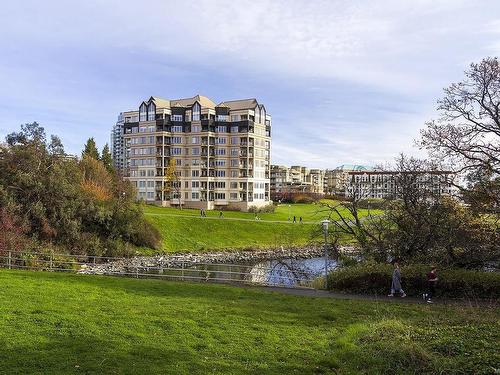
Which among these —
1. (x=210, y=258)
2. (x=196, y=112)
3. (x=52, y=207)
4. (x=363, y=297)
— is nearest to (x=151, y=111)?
(x=196, y=112)

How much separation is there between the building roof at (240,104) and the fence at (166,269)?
171 feet

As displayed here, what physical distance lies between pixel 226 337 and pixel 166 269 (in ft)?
54.5

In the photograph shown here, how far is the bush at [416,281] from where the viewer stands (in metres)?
18.7

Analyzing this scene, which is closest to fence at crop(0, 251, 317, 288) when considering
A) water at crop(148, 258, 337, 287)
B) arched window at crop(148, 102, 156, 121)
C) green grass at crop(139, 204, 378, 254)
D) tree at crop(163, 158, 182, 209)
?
water at crop(148, 258, 337, 287)

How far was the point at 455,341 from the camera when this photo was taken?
9.47 meters

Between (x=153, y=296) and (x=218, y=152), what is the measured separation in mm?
75529

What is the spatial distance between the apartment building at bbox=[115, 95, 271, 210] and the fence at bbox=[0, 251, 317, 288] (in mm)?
45261

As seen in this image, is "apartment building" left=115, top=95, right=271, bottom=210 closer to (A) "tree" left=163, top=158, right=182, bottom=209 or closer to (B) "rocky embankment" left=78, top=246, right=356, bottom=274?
(A) "tree" left=163, top=158, right=182, bottom=209

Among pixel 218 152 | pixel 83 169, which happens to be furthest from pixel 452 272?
pixel 218 152

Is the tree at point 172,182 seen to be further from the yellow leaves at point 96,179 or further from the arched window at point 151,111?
the yellow leaves at point 96,179

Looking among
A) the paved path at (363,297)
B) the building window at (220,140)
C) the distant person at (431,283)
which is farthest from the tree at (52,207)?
the building window at (220,140)

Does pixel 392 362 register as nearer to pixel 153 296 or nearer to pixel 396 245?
pixel 153 296

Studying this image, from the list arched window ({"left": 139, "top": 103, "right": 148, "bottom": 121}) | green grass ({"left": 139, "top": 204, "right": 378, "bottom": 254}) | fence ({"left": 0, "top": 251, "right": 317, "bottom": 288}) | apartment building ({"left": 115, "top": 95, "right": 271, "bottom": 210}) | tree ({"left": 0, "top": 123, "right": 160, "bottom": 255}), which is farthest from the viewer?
arched window ({"left": 139, "top": 103, "right": 148, "bottom": 121})

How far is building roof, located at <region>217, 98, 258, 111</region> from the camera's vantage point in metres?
91.9
